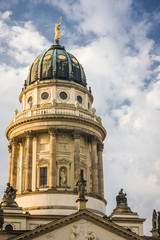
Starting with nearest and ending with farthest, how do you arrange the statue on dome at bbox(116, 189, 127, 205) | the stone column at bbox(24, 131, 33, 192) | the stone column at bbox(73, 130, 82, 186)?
the statue on dome at bbox(116, 189, 127, 205) < the stone column at bbox(24, 131, 33, 192) < the stone column at bbox(73, 130, 82, 186)

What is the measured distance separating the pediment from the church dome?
75.6 ft

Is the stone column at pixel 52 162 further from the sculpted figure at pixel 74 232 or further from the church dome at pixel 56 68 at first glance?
the sculpted figure at pixel 74 232

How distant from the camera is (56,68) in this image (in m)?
59.7

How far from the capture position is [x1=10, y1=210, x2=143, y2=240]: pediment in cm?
4134

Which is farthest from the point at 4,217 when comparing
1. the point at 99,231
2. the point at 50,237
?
the point at 99,231

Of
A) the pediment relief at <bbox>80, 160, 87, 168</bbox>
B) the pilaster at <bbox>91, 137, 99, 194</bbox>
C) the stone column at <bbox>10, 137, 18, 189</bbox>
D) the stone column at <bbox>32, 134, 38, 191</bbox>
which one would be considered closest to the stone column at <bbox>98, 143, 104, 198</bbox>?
the pilaster at <bbox>91, 137, 99, 194</bbox>

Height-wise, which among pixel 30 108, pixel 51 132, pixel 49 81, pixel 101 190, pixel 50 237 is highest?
pixel 49 81

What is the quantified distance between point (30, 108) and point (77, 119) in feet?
22.1

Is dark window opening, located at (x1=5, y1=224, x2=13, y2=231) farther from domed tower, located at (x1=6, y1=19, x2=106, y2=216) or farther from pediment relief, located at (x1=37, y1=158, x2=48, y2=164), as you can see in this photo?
pediment relief, located at (x1=37, y1=158, x2=48, y2=164)

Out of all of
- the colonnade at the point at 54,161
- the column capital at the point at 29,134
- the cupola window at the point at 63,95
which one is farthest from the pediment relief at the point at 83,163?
the cupola window at the point at 63,95

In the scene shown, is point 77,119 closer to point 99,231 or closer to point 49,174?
point 49,174

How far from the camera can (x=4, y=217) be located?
149 feet

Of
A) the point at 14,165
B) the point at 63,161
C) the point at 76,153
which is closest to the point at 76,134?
the point at 76,153

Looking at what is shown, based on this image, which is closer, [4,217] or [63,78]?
[4,217]
